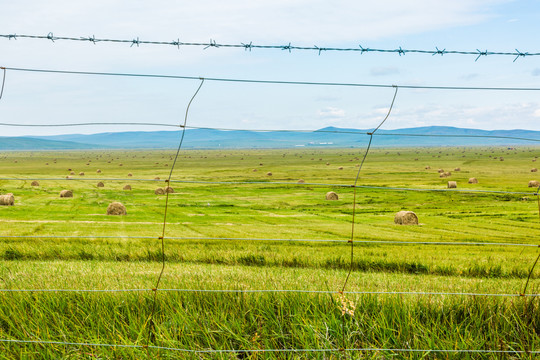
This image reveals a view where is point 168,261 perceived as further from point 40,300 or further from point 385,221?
point 385,221

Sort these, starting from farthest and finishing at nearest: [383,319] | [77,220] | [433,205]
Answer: [433,205], [77,220], [383,319]

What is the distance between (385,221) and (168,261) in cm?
1899

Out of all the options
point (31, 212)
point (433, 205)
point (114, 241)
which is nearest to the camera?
point (114, 241)

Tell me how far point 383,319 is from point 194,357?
1.76 m

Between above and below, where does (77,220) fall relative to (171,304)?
below

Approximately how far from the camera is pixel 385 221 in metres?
29.9

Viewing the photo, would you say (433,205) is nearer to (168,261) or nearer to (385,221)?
(385,221)

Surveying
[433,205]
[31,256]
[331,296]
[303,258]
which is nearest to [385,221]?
[433,205]

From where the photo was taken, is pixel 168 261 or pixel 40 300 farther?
pixel 168 261

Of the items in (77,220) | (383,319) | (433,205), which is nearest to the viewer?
(383,319)

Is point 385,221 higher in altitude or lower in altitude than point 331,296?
lower

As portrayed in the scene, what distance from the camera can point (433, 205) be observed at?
38094 mm

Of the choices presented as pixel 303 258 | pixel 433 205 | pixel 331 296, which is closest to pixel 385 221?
pixel 433 205

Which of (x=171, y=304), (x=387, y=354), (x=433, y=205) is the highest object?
(x=171, y=304)
